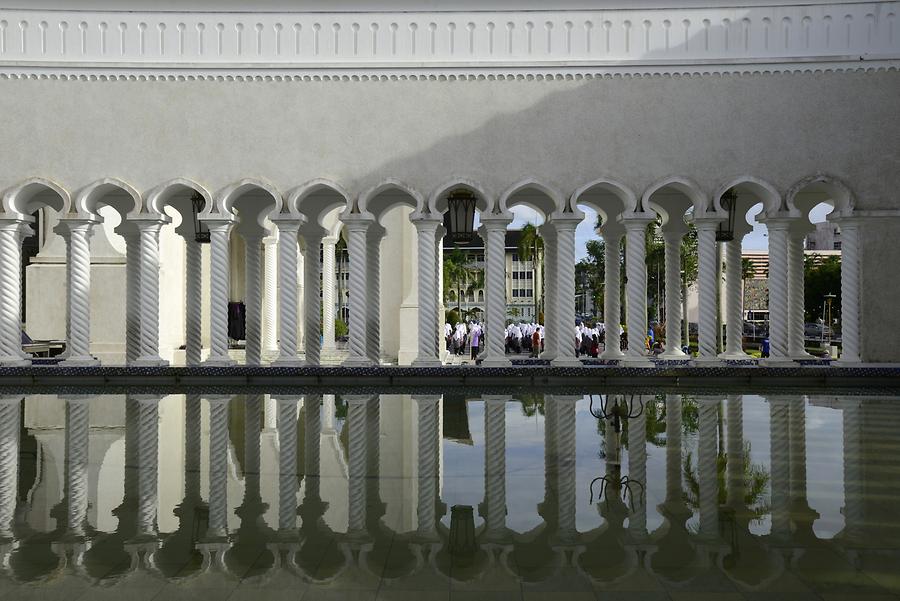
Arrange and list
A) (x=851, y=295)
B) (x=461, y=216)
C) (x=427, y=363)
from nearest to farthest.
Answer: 1. (x=461, y=216)
2. (x=427, y=363)
3. (x=851, y=295)

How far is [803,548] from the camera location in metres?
5.55

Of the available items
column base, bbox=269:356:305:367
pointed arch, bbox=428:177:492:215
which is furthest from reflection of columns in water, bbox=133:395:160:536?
pointed arch, bbox=428:177:492:215

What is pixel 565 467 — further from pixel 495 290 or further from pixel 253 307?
pixel 253 307

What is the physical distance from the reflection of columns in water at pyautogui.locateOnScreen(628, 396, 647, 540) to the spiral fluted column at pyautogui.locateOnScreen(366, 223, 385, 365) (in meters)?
8.45

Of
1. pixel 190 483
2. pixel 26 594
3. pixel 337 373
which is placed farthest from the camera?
pixel 337 373

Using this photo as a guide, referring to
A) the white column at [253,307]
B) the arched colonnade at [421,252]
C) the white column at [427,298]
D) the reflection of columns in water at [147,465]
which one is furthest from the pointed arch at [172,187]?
the reflection of columns in water at [147,465]

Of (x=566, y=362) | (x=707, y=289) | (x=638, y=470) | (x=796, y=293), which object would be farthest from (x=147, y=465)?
(x=796, y=293)

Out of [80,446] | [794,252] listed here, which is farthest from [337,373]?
[794,252]

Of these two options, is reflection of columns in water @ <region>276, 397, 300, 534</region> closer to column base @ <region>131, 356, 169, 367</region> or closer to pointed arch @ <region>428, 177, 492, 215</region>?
column base @ <region>131, 356, 169, 367</region>

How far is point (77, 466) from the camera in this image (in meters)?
8.26

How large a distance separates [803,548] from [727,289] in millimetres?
15192

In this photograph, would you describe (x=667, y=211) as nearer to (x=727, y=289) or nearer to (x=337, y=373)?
(x=727, y=289)

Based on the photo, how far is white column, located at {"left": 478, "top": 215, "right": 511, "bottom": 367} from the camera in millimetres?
18172

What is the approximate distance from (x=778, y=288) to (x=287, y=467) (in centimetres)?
1288
